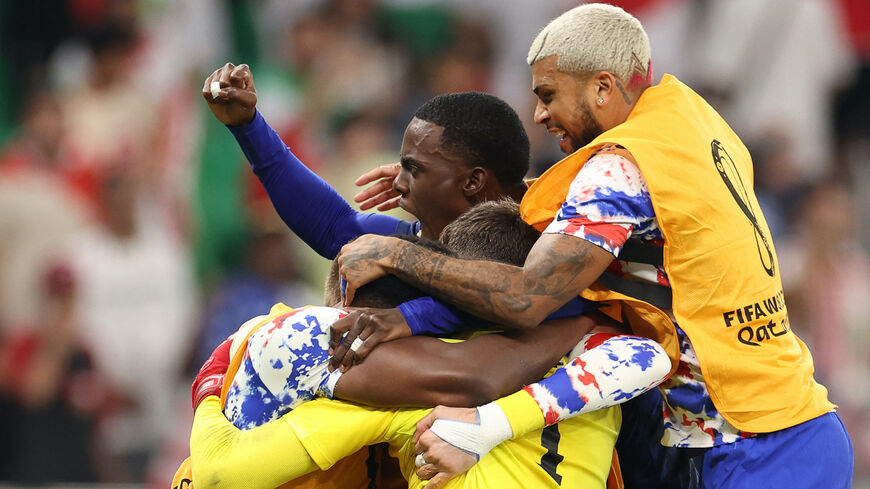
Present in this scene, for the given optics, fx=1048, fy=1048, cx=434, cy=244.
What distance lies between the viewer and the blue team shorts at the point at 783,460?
8.33 feet

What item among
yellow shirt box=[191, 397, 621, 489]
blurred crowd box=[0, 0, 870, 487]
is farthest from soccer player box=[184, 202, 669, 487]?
blurred crowd box=[0, 0, 870, 487]

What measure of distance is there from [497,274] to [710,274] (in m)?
0.52

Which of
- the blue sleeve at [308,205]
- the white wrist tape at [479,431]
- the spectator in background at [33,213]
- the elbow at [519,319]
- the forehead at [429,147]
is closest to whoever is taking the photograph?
the white wrist tape at [479,431]

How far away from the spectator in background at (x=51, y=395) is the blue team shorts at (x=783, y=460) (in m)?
4.87

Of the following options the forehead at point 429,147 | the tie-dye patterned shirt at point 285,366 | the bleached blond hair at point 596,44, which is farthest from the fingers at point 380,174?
the tie-dye patterned shirt at point 285,366

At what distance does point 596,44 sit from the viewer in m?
2.65

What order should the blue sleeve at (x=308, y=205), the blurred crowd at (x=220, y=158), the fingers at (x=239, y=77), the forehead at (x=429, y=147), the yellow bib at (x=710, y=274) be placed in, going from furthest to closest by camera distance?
the blurred crowd at (x=220, y=158) < the blue sleeve at (x=308, y=205) < the fingers at (x=239, y=77) < the forehead at (x=429, y=147) < the yellow bib at (x=710, y=274)

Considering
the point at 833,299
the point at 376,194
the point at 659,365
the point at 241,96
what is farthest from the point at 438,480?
the point at 833,299

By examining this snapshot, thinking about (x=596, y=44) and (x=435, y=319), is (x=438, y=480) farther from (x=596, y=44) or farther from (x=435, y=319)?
(x=596, y=44)

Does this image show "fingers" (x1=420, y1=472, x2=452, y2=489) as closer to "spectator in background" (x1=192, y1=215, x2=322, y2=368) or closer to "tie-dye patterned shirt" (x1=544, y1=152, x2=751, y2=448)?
"tie-dye patterned shirt" (x1=544, y1=152, x2=751, y2=448)

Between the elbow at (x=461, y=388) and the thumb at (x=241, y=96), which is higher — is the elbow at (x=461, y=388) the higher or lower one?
the lower one

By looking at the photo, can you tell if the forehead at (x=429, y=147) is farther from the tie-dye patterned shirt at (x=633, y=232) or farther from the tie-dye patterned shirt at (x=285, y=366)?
the tie-dye patterned shirt at (x=285, y=366)

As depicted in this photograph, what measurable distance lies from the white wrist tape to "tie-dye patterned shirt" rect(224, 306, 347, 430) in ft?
0.85

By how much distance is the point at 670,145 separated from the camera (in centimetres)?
251
